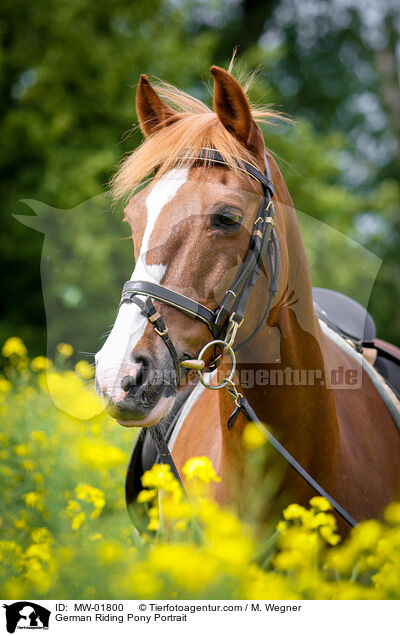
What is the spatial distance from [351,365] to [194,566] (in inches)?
60.8

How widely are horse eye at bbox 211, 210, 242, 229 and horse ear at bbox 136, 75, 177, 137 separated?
64 cm

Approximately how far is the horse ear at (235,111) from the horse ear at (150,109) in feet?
1.07

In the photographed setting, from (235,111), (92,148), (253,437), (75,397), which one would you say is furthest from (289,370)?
(92,148)

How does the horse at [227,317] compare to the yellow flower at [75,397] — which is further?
the yellow flower at [75,397]

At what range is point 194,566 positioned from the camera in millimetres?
1306

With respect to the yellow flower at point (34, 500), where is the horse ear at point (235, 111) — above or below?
above

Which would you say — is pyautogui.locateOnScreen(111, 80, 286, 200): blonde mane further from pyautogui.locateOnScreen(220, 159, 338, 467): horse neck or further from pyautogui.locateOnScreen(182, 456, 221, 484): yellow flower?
pyautogui.locateOnScreen(182, 456, 221, 484): yellow flower

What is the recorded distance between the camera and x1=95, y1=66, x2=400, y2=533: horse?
5.94ft

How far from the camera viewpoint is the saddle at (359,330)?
2.99 metres

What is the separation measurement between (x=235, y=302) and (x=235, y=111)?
0.74 meters

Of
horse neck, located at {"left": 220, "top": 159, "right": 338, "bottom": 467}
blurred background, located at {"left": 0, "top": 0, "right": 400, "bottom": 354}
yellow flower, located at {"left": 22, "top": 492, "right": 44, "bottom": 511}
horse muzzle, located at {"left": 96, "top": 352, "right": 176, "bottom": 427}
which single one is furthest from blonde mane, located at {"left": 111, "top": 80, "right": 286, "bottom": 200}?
blurred background, located at {"left": 0, "top": 0, "right": 400, "bottom": 354}

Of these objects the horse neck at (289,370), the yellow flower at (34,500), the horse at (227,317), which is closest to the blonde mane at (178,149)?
the horse at (227,317)
